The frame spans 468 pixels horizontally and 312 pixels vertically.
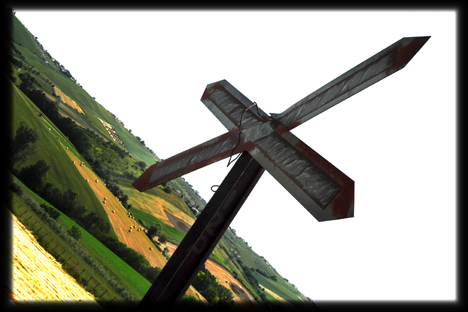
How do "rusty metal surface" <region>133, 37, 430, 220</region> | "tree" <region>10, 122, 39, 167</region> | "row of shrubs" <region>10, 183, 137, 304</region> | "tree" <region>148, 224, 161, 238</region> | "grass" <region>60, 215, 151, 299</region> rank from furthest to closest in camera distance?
"tree" <region>148, 224, 161, 238</region> < "tree" <region>10, 122, 39, 167</region> < "grass" <region>60, 215, 151, 299</region> < "row of shrubs" <region>10, 183, 137, 304</region> < "rusty metal surface" <region>133, 37, 430, 220</region>

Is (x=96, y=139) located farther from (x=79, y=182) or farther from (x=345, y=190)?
(x=345, y=190)

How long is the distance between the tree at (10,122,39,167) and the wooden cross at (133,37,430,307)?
5482cm

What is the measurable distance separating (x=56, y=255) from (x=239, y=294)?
7799cm

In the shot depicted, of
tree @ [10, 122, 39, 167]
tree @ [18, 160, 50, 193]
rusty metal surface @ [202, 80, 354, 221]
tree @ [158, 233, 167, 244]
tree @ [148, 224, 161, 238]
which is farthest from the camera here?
tree @ [158, 233, 167, 244]

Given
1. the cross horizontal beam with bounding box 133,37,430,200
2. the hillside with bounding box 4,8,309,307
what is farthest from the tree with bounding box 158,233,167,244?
the cross horizontal beam with bounding box 133,37,430,200

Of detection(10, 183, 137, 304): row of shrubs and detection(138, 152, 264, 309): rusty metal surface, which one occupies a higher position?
detection(138, 152, 264, 309): rusty metal surface

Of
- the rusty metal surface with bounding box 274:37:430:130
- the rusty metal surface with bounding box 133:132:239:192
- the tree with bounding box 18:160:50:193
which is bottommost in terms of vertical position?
the tree with bounding box 18:160:50:193

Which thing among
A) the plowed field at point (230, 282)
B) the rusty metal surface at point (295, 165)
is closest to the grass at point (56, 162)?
the plowed field at point (230, 282)

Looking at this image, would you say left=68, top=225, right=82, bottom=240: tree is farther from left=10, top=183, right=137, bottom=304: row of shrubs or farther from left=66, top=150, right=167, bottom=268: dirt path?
left=66, top=150, right=167, bottom=268: dirt path

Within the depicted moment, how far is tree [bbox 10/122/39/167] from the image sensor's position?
47.2 metres

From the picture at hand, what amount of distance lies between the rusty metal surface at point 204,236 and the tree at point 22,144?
5479 centimetres

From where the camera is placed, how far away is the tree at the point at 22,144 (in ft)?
155

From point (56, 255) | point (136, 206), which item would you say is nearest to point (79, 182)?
point (136, 206)

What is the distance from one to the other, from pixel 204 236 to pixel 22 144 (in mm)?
58407
